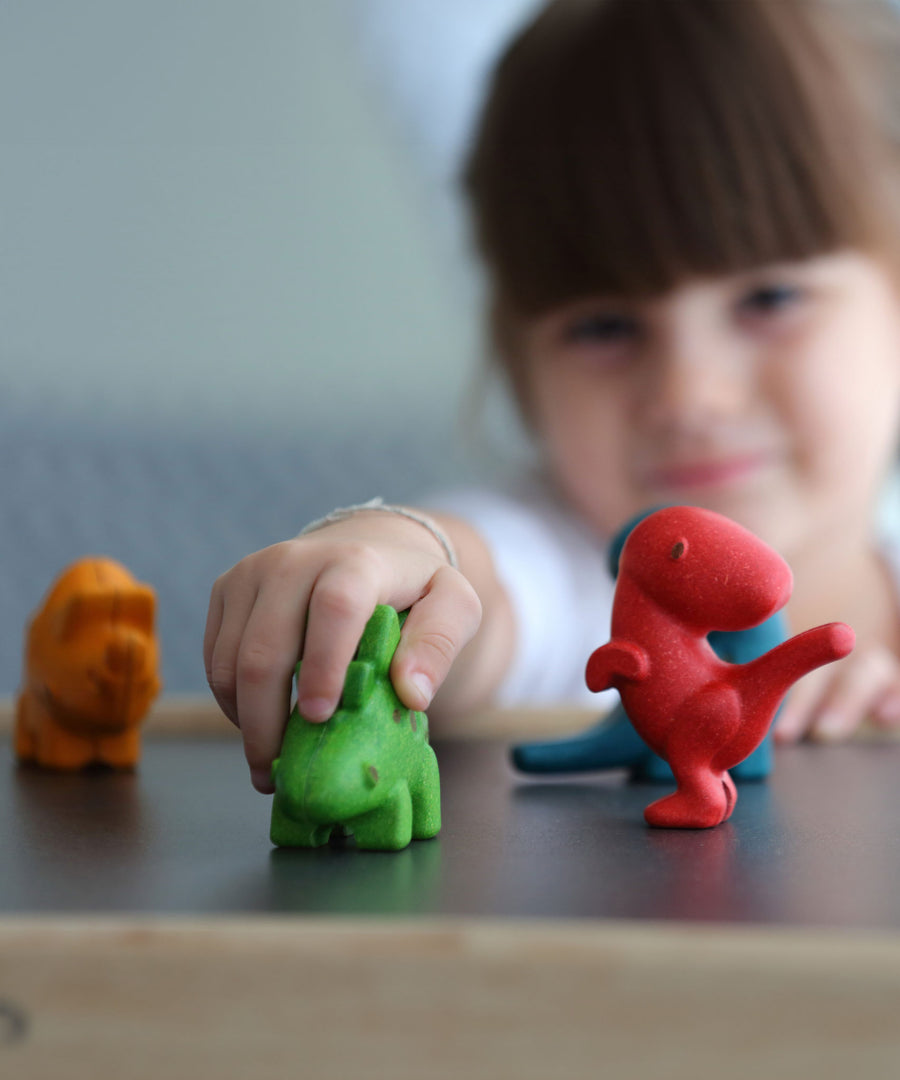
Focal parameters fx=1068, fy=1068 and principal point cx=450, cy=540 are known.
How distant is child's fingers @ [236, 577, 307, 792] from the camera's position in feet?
1.27

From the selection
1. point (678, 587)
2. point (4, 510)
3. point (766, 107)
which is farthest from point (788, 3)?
point (4, 510)

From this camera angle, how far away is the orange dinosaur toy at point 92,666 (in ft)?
1.87

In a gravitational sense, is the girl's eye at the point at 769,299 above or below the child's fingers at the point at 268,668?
above

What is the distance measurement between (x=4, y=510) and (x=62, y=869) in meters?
1.30

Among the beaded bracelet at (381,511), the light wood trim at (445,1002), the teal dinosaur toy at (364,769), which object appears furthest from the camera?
the beaded bracelet at (381,511)

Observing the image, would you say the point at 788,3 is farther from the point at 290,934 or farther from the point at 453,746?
the point at 290,934

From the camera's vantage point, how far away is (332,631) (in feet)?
1.24

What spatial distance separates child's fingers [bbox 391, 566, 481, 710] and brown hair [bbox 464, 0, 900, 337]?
0.63m

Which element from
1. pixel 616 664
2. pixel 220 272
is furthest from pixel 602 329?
pixel 220 272

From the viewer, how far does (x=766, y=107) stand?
1001 mm

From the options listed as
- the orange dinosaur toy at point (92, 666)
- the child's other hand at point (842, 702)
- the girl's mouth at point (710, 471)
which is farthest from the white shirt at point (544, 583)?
the orange dinosaur toy at point (92, 666)

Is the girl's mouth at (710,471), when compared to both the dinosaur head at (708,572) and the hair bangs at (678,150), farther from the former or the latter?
the dinosaur head at (708,572)

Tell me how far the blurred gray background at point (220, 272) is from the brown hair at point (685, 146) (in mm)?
430

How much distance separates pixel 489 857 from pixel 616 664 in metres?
0.10
